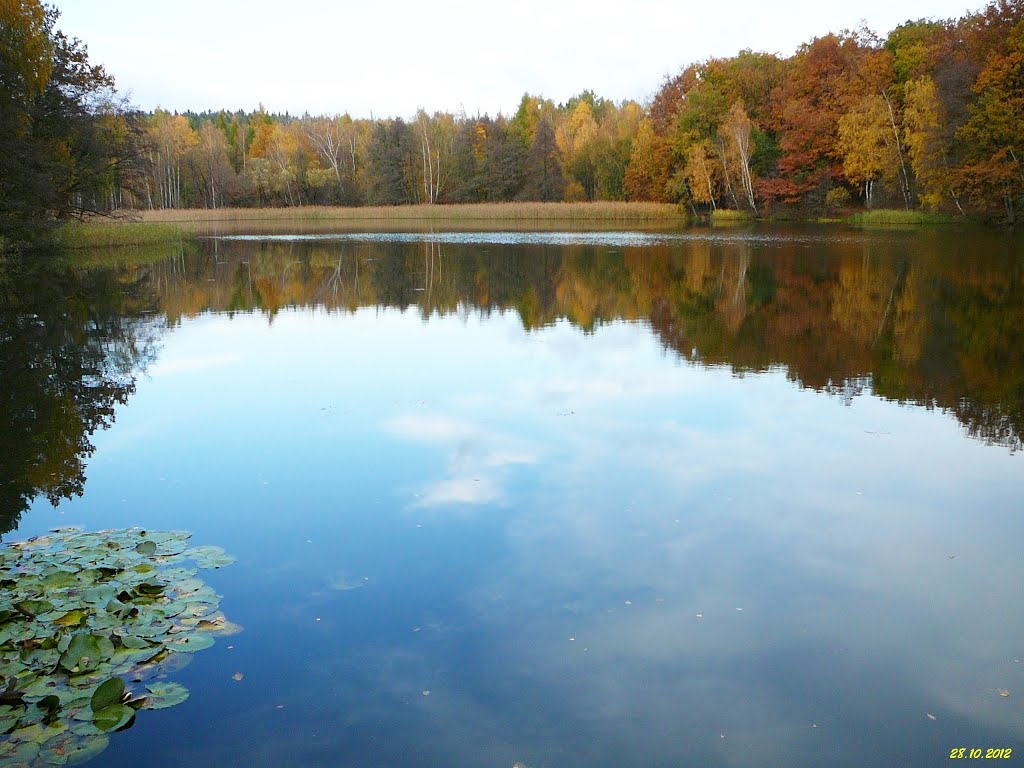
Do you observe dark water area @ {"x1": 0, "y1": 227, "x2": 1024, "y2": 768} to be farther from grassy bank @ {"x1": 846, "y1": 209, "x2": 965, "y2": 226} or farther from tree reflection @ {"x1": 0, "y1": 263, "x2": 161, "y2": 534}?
grassy bank @ {"x1": 846, "y1": 209, "x2": 965, "y2": 226}

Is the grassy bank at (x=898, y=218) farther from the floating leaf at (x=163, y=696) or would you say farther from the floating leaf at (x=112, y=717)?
the floating leaf at (x=112, y=717)

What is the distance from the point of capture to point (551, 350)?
12461 millimetres

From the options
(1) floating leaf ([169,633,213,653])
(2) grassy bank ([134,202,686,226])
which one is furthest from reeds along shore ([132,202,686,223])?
(1) floating leaf ([169,633,213,653])

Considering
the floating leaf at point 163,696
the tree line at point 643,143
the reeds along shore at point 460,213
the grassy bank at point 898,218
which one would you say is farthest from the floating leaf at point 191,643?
the reeds along shore at point 460,213

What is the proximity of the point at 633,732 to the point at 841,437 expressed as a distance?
5082mm

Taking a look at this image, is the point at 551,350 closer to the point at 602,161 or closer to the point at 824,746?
the point at 824,746

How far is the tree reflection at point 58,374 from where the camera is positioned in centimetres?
718

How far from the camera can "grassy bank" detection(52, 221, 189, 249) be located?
32.5 meters

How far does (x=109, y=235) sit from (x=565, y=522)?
114ft

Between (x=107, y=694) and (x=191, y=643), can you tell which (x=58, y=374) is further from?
(x=107, y=694)

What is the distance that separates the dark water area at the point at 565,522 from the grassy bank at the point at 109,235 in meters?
19.8

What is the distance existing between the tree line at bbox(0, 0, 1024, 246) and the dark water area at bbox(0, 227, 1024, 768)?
19602 millimetres
